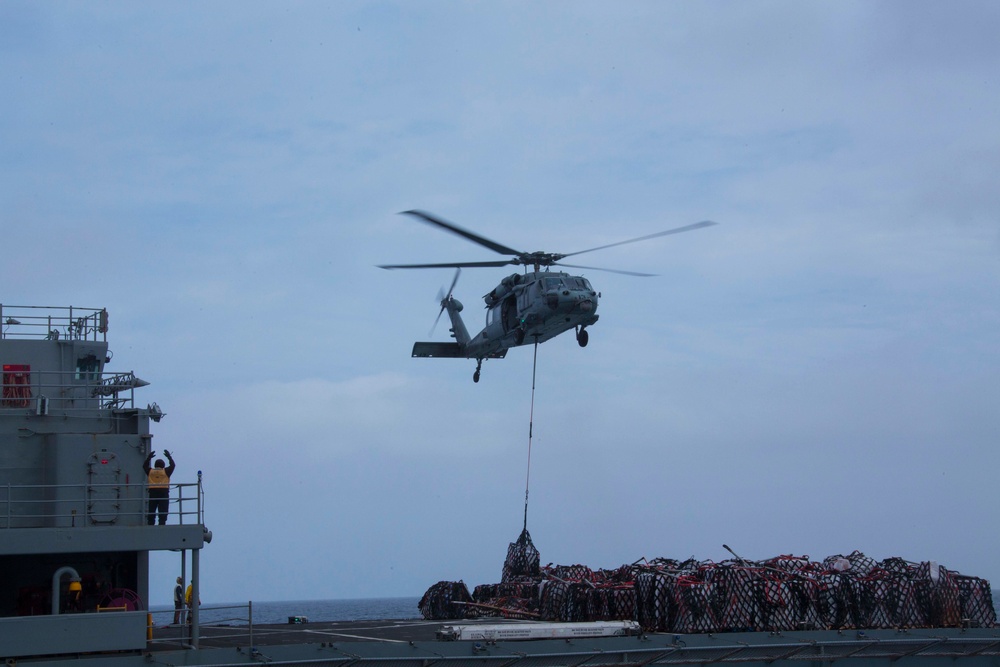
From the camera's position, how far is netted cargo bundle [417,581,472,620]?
27562 millimetres

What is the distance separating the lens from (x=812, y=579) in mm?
21672

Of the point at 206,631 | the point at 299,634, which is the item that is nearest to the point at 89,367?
the point at 206,631

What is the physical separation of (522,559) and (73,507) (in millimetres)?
13703

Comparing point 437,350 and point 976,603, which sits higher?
point 437,350

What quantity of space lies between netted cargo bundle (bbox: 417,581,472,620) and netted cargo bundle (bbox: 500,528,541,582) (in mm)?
1339

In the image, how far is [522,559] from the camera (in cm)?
2852

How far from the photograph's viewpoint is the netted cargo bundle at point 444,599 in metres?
27.6

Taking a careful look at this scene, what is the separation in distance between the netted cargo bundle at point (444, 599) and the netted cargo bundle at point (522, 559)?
4.39 ft

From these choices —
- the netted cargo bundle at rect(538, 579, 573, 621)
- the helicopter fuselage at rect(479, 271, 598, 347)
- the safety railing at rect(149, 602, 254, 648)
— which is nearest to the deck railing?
the safety railing at rect(149, 602, 254, 648)

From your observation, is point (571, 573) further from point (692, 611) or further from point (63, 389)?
point (63, 389)

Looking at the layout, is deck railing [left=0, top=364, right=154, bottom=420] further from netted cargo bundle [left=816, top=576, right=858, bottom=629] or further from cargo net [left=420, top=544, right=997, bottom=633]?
netted cargo bundle [left=816, top=576, right=858, bottom=629]

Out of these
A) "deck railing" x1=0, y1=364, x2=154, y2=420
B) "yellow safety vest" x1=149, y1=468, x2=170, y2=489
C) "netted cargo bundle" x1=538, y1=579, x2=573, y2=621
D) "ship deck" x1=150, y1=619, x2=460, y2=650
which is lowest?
"ship deck" x1=150, y1=619, x2=460, y2=650

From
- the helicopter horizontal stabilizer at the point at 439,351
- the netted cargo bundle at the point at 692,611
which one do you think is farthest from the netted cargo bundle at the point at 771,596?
the helicopter horizontal stabilizer at the point at 439,351

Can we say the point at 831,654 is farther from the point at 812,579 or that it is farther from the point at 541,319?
the point at 541,319
